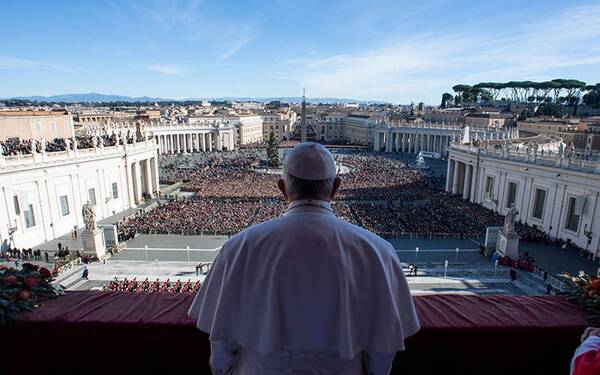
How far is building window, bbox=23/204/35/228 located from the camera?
2506 cm

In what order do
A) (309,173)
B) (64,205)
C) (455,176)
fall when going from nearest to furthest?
(309,173), (64,205), (455,176)

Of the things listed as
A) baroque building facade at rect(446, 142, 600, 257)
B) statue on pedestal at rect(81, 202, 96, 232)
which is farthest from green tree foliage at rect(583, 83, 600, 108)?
statue on pedestal at rect(81, 202, 96, 232)

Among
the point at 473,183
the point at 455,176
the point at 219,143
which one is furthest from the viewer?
the point at 219,143

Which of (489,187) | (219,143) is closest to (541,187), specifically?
(489,187)

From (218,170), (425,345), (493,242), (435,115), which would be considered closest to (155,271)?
(425,345)

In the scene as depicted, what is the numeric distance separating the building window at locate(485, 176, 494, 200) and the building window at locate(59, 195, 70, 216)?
3768 cm

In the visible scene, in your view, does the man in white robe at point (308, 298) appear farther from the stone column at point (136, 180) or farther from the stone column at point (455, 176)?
the stone column at point (455, 176)

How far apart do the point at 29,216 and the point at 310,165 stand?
98.9 feet

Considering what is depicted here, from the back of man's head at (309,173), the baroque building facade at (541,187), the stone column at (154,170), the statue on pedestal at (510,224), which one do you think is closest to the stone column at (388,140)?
the baroque building facade at (541,187)

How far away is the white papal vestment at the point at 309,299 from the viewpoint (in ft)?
5.76

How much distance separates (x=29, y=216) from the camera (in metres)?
25.4

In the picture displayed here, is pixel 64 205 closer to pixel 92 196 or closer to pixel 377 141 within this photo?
pixel 92 196

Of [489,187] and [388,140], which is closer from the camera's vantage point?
[489,187]

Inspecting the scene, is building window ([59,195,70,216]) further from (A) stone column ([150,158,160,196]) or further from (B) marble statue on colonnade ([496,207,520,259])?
(B) marble statue on colonnade ([496,207,520,259])
